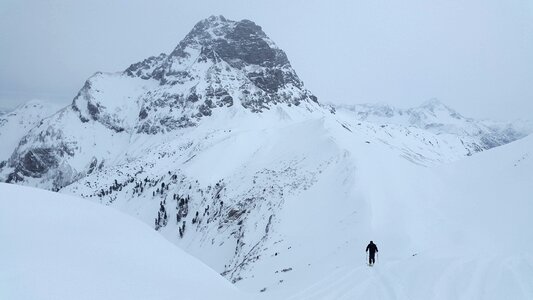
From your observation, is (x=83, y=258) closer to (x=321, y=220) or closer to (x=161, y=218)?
(x=321, y=220)

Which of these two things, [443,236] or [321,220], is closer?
[443,236]

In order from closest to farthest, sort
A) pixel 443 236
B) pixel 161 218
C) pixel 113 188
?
pixel 443 236 < pixel 161 218 < pixel 113 188

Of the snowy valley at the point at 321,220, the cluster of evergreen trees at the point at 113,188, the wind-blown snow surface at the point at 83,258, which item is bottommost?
the cluster of evergreen trees at the point at 113,188

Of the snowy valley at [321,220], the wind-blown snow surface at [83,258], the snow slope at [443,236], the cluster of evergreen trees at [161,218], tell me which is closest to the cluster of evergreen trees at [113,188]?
the snowy valley at [321,220]

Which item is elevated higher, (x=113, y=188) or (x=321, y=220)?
(x=321, y=220)

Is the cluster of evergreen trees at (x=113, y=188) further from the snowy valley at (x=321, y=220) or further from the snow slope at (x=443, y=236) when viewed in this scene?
the snow slope at (x=443, y=236)

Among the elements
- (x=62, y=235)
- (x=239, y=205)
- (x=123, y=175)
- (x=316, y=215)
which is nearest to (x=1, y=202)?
(x=62, y=235)

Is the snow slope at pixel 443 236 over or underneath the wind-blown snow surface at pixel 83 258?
underneath

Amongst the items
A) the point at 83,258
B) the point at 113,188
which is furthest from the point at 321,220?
the point at 113,188

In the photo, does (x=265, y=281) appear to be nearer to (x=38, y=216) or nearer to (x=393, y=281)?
(x=393, y=281)

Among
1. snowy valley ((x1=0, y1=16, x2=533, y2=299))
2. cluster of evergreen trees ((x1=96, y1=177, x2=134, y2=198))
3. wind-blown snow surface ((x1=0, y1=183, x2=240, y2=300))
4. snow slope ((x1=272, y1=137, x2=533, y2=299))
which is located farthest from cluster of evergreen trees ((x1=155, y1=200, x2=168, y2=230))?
wind-blown snow surface ((x1=0, y1=183, x2=240, y2=300))

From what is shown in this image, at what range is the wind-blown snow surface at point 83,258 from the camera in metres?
7.24

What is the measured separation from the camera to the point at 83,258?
9141 mm

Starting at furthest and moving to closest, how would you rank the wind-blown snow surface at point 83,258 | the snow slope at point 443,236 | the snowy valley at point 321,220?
1. the snow slope at point 443,236
2. the snowy valley at point 321,220
3. the wind-blown snow surface at point 83,258
